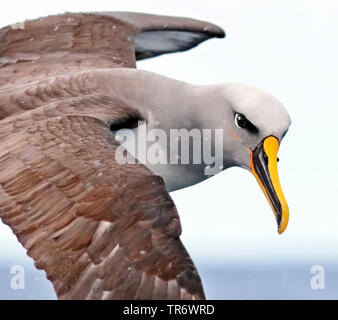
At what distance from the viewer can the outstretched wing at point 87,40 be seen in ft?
28.1

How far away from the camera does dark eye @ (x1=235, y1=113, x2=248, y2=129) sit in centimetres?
696

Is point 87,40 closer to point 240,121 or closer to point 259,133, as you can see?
point 240,121

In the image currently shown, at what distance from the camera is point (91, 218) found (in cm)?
568

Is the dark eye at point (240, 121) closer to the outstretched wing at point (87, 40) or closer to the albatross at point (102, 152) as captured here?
the albatross at point (102, 152)

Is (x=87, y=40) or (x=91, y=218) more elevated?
(x=87, y=40)

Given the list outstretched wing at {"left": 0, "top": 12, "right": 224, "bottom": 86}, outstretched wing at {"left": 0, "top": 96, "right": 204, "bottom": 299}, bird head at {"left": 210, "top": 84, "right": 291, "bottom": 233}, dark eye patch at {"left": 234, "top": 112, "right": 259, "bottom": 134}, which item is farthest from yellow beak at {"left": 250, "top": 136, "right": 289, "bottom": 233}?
outstretched wing at {"left": 0, "top": 12, "right": 224, "bottom": 86}

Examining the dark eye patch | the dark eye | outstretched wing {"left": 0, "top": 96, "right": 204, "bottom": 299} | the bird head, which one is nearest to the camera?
outstretched wing {"left": 0, "top": 96, "right": 204, "bottom": 299}

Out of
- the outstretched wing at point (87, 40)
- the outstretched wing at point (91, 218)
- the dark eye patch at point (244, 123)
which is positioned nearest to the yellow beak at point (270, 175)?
the dark eye patch at point (244, 123)

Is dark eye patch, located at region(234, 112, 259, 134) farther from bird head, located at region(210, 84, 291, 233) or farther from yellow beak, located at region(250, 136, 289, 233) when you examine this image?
yellow beak, located at region(250, 136, 289, 233)

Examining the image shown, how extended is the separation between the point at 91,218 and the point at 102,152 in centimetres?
65

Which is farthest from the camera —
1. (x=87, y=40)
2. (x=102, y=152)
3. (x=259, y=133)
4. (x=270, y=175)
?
(x=87, y=40)

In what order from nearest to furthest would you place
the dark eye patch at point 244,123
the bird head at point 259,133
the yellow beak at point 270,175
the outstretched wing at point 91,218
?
the outstretched wing at point 91,218, the yellow beak at point 270,175, the bird head at point 259,133, the dark eye patch at point 244,123

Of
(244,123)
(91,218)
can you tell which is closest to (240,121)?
(244,123)
